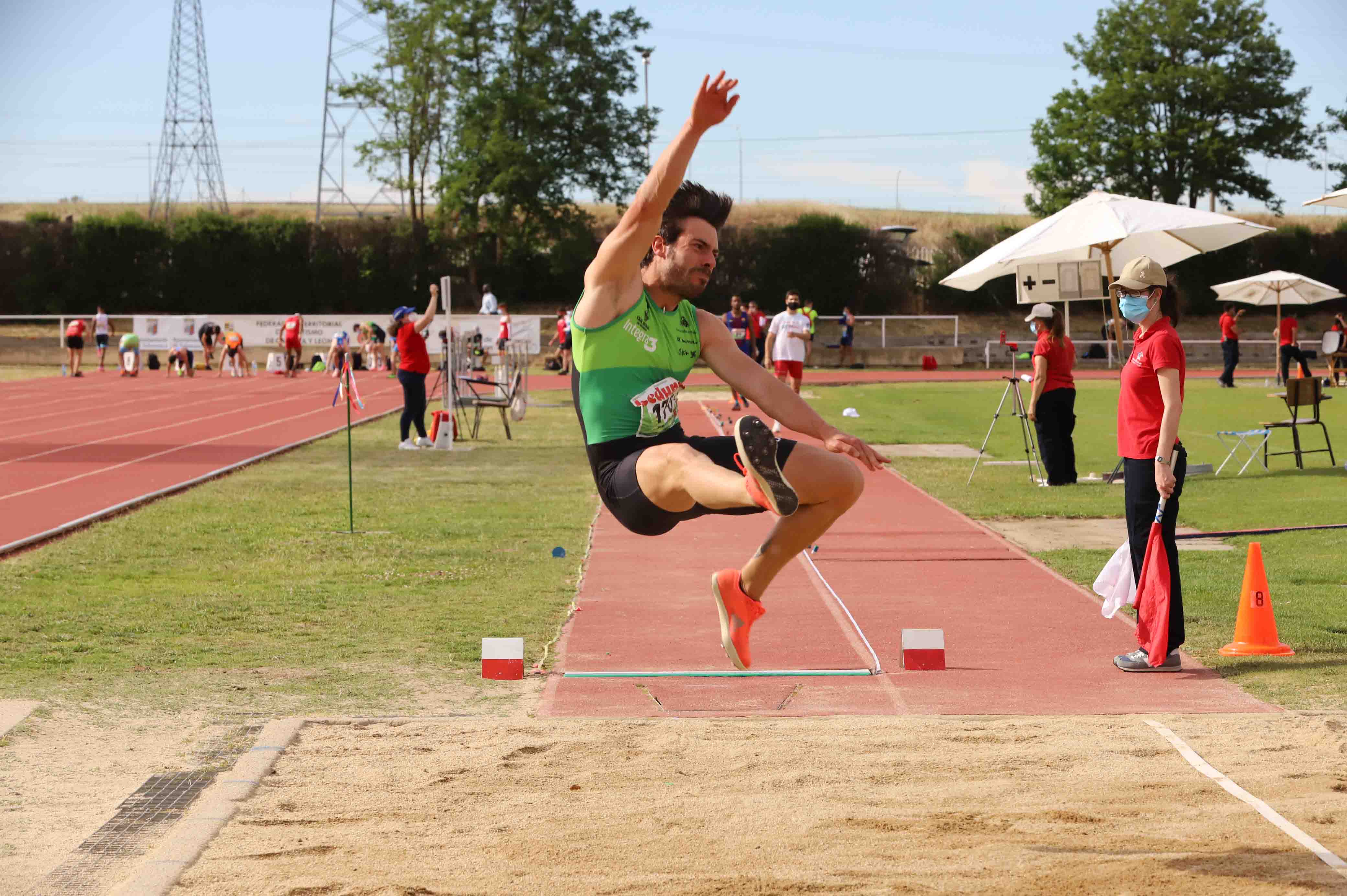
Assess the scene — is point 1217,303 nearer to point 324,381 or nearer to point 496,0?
point 496,0

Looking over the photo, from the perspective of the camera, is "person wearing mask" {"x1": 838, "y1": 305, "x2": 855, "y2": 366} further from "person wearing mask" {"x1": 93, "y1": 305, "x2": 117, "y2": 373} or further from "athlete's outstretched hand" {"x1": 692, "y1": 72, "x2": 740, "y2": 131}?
"athlete's outstretched hand" {"x1": 692, "y1": 72, "x2": 740, "y2": 131}

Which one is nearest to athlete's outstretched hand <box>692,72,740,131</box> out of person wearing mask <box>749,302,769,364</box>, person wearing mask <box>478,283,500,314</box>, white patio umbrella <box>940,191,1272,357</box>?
white patio umbrella <box>940,191,1272,357</box>

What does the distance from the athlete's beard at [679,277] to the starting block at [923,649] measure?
2648mm

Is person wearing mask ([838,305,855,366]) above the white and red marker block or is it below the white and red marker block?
above

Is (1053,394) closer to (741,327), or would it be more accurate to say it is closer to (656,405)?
(656,405)

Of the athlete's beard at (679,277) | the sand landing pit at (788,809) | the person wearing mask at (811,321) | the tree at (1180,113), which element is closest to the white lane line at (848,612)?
the sand landing pit at (788,809)

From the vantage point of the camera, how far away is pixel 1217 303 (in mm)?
59156

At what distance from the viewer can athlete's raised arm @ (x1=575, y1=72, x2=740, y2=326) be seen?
4570 millimetres

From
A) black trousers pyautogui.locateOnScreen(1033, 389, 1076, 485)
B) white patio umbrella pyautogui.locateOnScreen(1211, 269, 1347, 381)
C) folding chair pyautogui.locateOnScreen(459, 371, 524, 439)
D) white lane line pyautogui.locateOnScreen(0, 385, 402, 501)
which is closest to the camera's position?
black trousers pyautogui.locateOnScreen(1033, 389, 1076, 485)

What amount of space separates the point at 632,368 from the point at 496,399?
1638 cm

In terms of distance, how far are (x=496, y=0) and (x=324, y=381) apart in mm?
24995

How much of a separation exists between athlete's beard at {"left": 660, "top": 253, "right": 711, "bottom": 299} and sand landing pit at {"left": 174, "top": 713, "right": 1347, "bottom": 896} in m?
1.87

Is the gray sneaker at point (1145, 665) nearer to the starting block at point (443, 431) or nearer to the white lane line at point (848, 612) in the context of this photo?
the white lane line at point (848, 612)

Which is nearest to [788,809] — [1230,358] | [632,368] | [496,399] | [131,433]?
[632,368]
